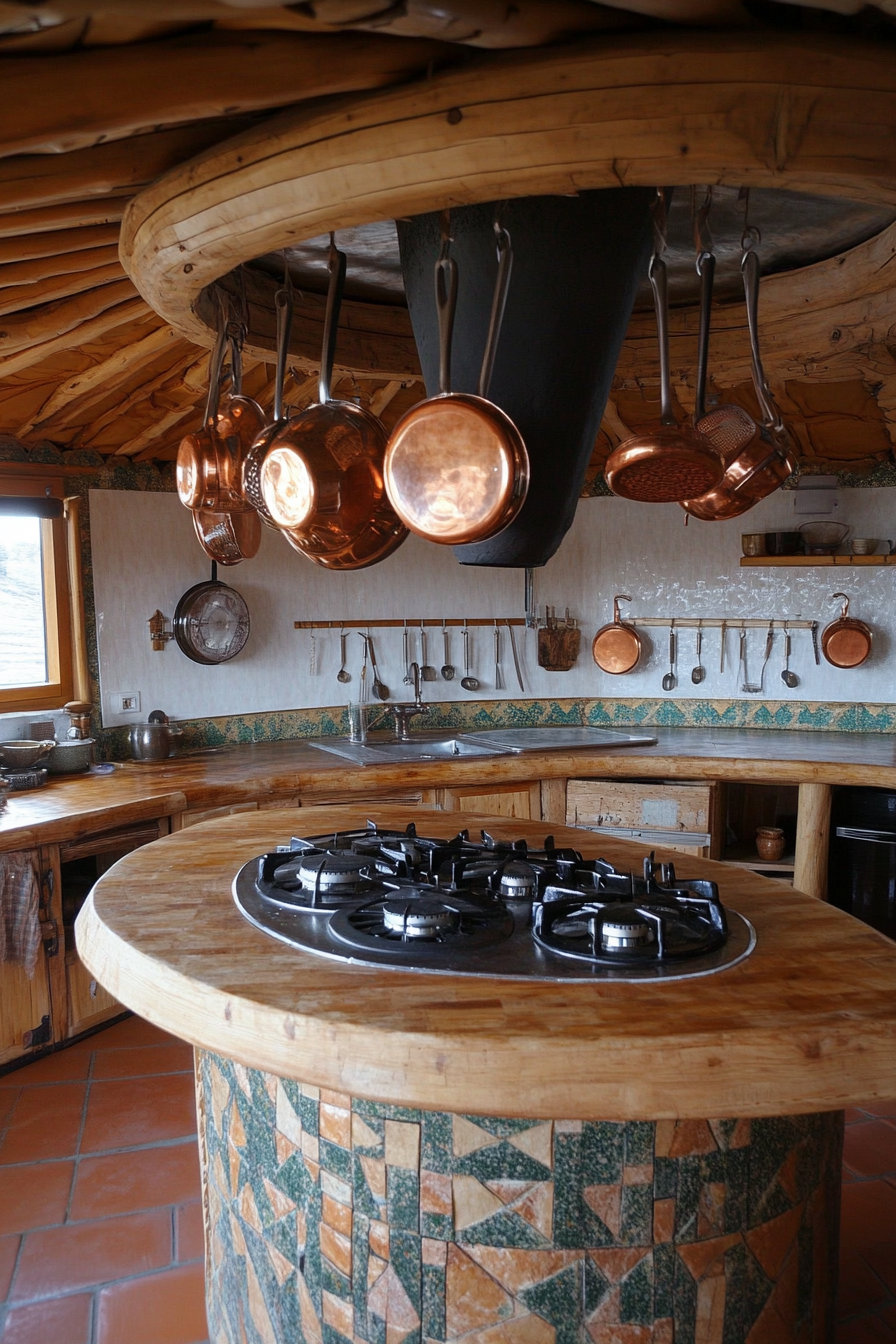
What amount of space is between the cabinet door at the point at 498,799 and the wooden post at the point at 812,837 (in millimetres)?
1151

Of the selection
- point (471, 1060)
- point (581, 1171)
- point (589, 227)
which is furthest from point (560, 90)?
point (581, 1171)

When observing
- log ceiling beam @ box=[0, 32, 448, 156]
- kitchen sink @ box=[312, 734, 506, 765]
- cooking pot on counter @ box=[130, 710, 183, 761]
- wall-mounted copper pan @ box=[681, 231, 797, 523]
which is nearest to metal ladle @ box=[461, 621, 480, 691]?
kitchen sink @ box=[312, 734, 506, 765]

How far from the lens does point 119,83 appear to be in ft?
4.72

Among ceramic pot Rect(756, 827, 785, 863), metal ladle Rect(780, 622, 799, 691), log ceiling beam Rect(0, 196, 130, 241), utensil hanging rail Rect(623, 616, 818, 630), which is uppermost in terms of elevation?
log ceiling beam Rect(0, 196, 130, 241)

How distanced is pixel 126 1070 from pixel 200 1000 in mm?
2259

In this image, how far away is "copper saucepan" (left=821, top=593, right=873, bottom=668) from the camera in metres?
4.84

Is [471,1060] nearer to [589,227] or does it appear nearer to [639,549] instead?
[589,227]

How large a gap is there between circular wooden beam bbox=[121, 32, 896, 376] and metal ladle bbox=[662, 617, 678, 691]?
3689 mm

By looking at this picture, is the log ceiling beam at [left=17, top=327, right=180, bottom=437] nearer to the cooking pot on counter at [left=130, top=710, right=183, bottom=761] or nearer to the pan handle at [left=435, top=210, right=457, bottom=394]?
the cooking pot on counter at [left=130, top=710, right=183, bottom=761]

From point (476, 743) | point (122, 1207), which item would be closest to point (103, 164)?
point (122, 1207)

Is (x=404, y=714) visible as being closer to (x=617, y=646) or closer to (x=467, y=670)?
(x=467, y=670)

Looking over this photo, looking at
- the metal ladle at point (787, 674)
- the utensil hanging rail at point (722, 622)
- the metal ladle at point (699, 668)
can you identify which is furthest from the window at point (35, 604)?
the metal ladle at point (787, 674)

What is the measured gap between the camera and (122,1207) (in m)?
2.64

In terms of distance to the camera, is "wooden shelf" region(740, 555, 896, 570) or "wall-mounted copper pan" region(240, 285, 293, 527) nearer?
"wall-mounted copper pan" region(240, 285, 293, 527)
